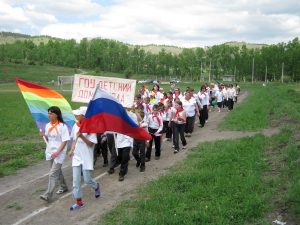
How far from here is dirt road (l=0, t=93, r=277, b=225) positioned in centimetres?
791

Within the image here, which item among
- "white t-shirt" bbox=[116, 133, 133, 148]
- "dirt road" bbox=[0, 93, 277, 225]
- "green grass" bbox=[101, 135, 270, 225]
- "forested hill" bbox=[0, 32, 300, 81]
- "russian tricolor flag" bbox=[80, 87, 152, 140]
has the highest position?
"forested hill" bbox=[0, 32, 300, 81]

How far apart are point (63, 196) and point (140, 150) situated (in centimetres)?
291

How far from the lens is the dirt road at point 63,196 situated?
7914 mm

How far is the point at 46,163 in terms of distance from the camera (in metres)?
12.9

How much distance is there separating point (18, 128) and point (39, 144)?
4618mm

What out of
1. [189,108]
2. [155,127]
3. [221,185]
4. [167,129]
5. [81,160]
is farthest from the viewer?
[189,108]

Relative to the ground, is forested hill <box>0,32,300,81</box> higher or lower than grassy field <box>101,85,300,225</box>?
higher

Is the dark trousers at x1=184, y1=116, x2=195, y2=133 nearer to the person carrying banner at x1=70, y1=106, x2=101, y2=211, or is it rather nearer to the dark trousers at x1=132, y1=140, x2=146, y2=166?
the dark trousers at x1=132, y1=140, x2=146, y2=166

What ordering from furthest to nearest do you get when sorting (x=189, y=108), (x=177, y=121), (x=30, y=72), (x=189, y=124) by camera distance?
(x=30, y=72), (x=189, y=124), (x=189, y=108), (x=177, y=121)

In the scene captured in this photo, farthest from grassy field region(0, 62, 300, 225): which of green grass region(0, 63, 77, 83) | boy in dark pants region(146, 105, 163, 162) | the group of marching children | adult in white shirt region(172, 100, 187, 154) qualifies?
green grass region(0, 63, 77, 83)

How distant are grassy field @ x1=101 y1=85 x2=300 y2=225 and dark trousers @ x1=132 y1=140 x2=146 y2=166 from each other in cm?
90

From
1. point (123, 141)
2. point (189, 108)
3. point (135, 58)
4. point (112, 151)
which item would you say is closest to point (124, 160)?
point (123, 141)

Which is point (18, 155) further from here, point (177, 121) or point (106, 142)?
point (177, 121)

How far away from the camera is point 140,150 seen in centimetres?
1155
